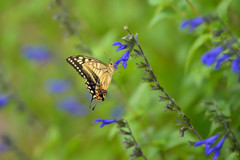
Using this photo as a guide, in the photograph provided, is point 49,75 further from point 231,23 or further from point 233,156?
point 233,156

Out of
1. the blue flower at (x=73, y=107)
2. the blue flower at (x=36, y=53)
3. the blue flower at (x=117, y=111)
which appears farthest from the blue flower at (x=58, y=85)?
the blue flower at (x=117, y=111)

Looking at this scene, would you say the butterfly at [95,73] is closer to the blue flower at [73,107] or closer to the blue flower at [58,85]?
the blue flower at [73,107]

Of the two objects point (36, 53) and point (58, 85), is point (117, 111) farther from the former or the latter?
point (36, 53)

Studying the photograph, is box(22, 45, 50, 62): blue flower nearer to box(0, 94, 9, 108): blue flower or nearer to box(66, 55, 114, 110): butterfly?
box(0, 94, 9, 108): blue flower

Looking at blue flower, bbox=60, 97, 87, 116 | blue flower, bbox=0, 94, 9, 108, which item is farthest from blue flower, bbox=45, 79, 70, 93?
blue flower, bbox=0, 94, 9, 108

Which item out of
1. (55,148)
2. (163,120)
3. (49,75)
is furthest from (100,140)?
(49,75)

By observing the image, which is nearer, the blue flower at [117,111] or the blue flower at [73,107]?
the blue flower at [117,111]

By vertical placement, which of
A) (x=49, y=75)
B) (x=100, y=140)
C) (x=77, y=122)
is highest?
(x=49, y=75)

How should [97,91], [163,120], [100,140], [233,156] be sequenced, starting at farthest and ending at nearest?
1. [100,140]
2. [163,120]
3. [97,91]
4. [233,156]
